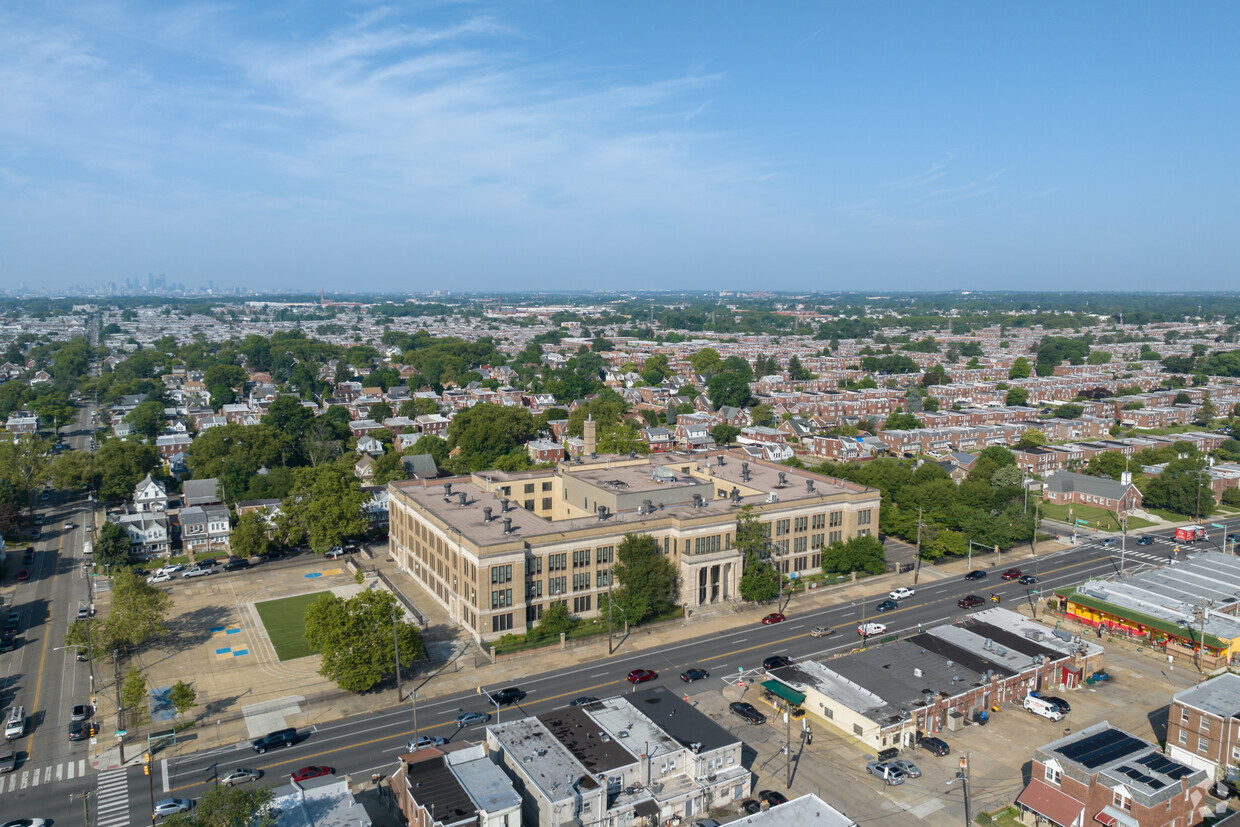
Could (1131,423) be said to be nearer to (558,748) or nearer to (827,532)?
(827,532)

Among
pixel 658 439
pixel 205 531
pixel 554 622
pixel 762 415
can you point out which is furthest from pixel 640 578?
pixel 762 415

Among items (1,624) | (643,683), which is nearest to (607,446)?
(643,683)

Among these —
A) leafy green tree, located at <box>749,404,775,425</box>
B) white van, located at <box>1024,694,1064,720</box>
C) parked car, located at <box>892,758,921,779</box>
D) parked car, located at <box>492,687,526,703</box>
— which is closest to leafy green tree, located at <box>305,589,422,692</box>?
parked car, located at <box>492,687,526,703</box>

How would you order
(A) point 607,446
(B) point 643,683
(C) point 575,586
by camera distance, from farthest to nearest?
(A) point 607,446 < (C) point 575,586 < (B) point 643,683

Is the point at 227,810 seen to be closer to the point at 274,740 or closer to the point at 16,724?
the point at 274,740

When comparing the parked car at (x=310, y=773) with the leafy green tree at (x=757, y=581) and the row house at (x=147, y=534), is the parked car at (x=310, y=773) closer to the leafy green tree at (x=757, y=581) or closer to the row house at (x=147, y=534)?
the leafy green tree at (x=757, y=581)

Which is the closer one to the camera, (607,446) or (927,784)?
(927,784)

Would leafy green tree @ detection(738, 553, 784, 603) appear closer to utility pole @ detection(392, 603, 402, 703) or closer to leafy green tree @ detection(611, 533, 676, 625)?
leafy green tree @ detection(611, 533, 676, 625)
